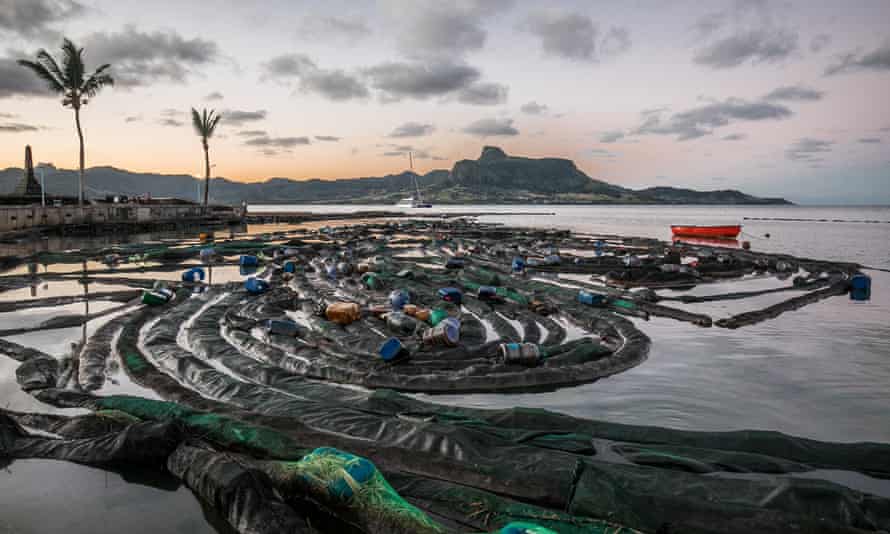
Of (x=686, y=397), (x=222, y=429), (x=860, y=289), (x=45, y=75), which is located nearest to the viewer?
(x=222, y=429)

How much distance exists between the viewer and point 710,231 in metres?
51.1

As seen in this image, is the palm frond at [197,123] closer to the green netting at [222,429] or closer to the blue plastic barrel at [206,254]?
the blue plastic barrel at [206,254]

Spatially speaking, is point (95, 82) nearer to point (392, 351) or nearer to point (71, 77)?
point (71, 77)

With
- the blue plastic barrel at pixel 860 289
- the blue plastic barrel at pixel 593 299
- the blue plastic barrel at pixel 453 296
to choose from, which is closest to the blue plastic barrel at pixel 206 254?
the blue plastic barrel at pixel 453 296

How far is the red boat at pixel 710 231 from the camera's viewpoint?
49719 millimetres

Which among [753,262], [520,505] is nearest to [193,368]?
[520,505]

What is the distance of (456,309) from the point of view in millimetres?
13484

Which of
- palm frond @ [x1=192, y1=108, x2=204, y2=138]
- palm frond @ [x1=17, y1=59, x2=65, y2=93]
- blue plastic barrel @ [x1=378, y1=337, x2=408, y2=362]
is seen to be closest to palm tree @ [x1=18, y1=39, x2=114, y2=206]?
palm frond @ [x1=17, y1=59, x2=65, y2=93]

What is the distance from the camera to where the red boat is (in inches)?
1957

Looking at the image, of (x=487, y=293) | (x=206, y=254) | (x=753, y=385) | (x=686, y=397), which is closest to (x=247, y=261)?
(x=206, y=254)

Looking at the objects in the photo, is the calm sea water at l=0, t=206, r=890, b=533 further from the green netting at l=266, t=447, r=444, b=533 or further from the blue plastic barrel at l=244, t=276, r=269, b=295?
the blue plastic barrel at l=244, t=276, r=269, b=295

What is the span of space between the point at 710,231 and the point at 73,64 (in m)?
60.2

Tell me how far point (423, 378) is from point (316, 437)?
2.80m

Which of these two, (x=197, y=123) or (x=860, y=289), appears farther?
(x=197, y=123)
